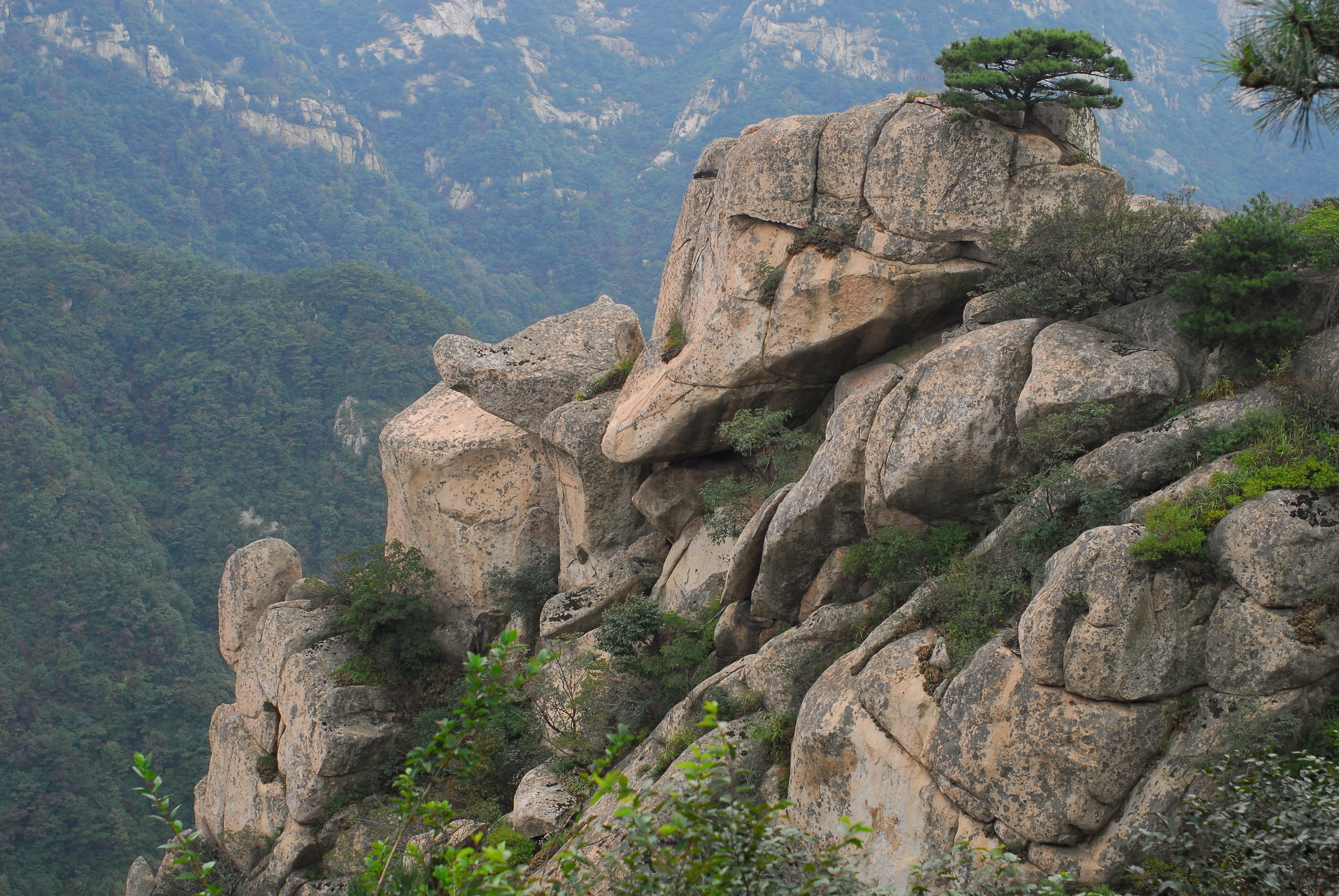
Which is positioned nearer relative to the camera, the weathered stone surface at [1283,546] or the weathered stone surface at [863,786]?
the weathered stone surface at [1283,546]

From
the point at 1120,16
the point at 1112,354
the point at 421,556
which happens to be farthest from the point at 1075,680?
the point at 1120,16

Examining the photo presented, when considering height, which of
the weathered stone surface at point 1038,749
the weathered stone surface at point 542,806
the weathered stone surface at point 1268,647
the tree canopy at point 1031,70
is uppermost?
the tree canopy at point 1031,70

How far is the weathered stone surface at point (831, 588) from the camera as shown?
16.5m

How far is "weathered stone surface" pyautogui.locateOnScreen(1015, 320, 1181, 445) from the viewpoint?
45.4 feet

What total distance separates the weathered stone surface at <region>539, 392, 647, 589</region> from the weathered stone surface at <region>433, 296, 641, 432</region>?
54.4 inches

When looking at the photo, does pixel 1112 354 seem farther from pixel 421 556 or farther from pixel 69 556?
pixel 69 556

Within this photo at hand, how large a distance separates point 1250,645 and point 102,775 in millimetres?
50932

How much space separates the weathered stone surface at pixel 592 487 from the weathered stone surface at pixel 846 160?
7.69 metres

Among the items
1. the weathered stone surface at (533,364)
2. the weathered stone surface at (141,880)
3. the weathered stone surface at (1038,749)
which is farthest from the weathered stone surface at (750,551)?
the weathered stone surface at (141,880)

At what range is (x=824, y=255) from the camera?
19.7 meters

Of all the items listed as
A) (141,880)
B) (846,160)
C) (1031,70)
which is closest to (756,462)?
(846,160)

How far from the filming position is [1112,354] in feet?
47.3

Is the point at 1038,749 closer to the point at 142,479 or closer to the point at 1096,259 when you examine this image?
the point at 1096,259

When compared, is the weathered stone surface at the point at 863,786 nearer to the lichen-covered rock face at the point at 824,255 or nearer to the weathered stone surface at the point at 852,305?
the weathered stone surface at the point at 852,305
